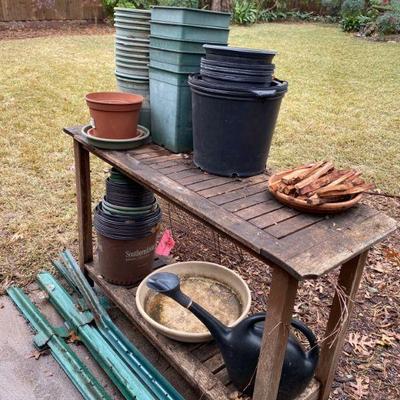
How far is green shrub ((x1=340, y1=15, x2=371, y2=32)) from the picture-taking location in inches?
476

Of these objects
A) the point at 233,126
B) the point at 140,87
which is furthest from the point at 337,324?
the point at 140,87

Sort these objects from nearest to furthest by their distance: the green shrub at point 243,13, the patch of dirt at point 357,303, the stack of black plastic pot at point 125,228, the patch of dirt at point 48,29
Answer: the patch of dirt at point 357,303 → the stack of black plastic pot at point 125,228 → the patch of dirt at point 48,29 → the green shrub at point 243,13

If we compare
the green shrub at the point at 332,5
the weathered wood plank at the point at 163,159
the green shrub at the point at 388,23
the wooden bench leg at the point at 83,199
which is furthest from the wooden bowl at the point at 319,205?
the green shrub at the point at 332,5

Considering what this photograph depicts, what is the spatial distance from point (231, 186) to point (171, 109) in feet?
1.47

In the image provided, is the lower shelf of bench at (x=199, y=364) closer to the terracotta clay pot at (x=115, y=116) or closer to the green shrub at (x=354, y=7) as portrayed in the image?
the terracotta clay pot at (x=115, y=116)

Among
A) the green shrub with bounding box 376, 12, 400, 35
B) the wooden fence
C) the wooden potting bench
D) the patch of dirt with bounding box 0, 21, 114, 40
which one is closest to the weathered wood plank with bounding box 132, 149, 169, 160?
the wooden potting bench

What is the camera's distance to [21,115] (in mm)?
4629

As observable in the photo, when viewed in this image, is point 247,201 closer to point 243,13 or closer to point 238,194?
point 238,194

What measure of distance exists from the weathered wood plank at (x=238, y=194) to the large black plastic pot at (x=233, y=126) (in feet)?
0.25

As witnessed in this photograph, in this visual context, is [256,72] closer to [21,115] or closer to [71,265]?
[71,265]

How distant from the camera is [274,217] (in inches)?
50.1

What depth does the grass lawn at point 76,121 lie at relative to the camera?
283 cm

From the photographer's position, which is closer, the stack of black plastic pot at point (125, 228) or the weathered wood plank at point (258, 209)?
the weathered wood plank at point (258, 209)

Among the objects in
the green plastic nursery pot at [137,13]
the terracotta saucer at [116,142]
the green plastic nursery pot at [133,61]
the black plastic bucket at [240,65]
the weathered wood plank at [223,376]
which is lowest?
the weathered wood plank at [223,376]
